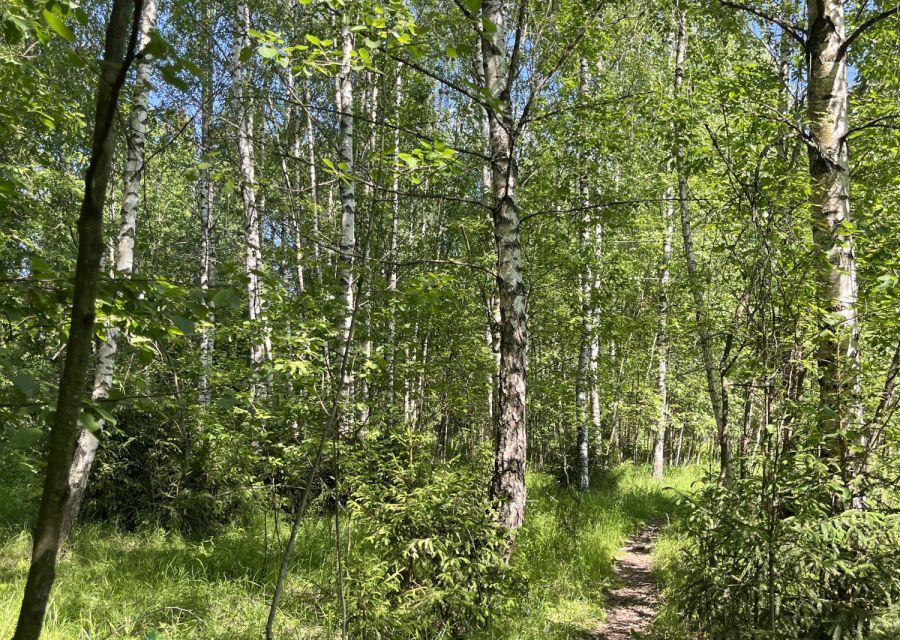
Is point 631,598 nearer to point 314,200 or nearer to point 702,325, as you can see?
point 702,325

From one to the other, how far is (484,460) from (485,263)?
13.5ft

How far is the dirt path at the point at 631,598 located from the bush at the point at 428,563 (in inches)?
53.0

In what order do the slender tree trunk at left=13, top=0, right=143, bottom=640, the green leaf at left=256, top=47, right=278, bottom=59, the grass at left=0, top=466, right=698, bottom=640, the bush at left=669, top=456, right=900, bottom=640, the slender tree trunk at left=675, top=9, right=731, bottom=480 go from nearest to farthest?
the slender tree trunk at left=13, top=0, right=143, bottom=640, the green leaf at left=256, top=47, right=278, bottom=59, the bush at left=669, top=456, right=900, bottom=640, the grass at left=0, top=466, right=698, bottom=640, the slender tree trunk at left=675, top=9, right=731, bottom=480

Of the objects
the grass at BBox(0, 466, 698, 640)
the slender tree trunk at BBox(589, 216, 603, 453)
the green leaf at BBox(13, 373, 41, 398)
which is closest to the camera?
the green leaf at BBox(13, 373, 41, 398)

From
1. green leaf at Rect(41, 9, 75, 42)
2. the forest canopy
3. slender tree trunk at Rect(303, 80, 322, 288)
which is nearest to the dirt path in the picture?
the forest canopy

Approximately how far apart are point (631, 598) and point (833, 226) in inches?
166

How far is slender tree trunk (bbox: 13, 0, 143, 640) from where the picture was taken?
774 millimetres

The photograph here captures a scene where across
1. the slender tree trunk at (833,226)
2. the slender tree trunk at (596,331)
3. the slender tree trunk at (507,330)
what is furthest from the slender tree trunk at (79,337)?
the slender tree trunk at (596,331)

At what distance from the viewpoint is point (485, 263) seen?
29.5 feet

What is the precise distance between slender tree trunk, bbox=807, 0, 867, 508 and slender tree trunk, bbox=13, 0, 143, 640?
3910 millimetres

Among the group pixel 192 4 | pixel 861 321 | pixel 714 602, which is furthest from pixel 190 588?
pixel 192 4

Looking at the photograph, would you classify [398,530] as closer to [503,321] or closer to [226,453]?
[503,321]

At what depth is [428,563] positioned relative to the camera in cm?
381

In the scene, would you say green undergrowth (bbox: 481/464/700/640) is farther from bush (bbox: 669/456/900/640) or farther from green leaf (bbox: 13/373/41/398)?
green leaf (bbox: 13/373/41/398)
